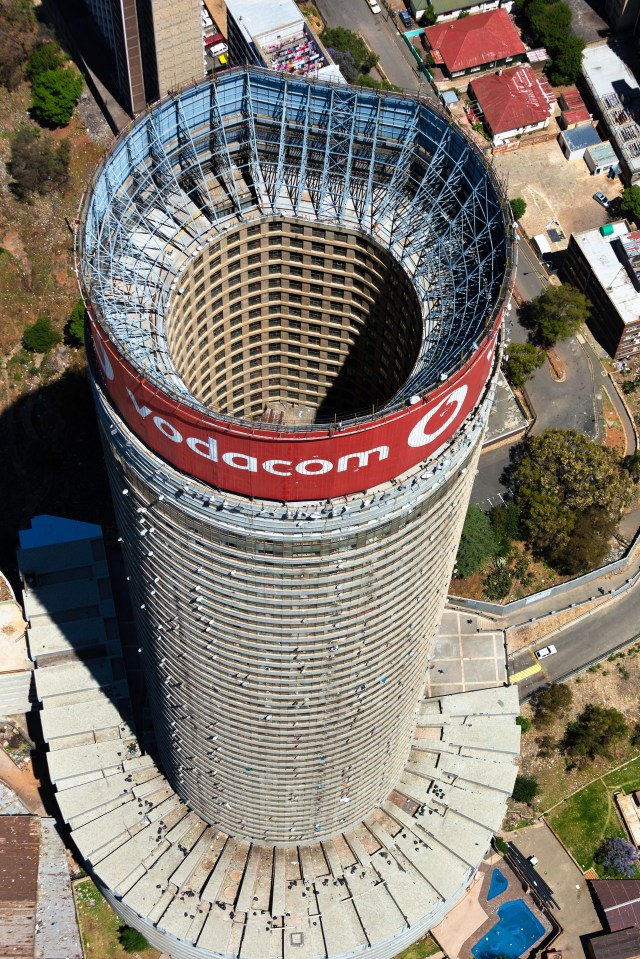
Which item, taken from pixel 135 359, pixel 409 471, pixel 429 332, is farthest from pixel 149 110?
pixel 409 471

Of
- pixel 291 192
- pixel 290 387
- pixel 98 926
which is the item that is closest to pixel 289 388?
pixel 290 387

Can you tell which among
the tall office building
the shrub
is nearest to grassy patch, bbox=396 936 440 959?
the shrub

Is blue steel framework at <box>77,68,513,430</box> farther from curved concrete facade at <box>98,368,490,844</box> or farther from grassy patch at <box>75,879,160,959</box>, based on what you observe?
grassy patch at <box>75,879,160,959</box>

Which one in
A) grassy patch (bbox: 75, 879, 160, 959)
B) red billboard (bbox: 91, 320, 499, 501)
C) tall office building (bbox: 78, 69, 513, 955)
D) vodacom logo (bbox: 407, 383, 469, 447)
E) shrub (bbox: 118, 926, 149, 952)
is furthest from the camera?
grassy patch (bbox: 75, 879, 160, 959)

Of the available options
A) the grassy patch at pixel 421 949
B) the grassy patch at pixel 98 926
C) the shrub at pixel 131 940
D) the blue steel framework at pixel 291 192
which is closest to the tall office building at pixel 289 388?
the blue steel framework at pixel 291 192

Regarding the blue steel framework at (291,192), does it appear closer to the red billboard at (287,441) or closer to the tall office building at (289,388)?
the tall office building at (289,388)
